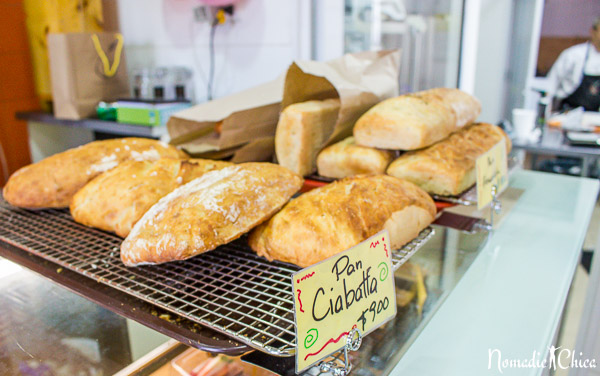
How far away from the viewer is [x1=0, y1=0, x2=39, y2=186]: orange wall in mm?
3250

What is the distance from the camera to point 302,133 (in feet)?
4.49

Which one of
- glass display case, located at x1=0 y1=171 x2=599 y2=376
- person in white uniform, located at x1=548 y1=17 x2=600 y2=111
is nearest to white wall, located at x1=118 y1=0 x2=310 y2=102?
glass display case, located at x1=0 y1=171 x2=599 y2=376

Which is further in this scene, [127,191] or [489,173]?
[489,173]

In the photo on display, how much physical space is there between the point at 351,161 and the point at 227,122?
1.38 ft

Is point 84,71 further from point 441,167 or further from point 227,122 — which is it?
point 441,167

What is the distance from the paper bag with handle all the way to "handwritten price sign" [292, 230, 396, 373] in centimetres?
73

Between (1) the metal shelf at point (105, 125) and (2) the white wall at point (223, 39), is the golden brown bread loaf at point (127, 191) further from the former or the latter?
(2) the white wall at point (223, 39)

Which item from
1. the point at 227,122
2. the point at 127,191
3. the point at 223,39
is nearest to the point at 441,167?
the point at 227,122

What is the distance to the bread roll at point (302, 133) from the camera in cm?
137

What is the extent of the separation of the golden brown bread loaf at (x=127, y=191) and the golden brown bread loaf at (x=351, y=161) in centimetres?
40

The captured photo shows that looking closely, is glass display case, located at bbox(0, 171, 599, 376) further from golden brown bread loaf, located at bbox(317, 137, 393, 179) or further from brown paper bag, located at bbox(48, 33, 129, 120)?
brown paper bag, located at bbox(48, 33, 129, 120)

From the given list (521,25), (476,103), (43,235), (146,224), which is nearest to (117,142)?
(43,235)

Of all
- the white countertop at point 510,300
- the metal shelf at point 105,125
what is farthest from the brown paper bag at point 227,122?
the metal shelf at point 105,125

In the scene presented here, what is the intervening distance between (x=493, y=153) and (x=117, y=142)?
3.57 feet
